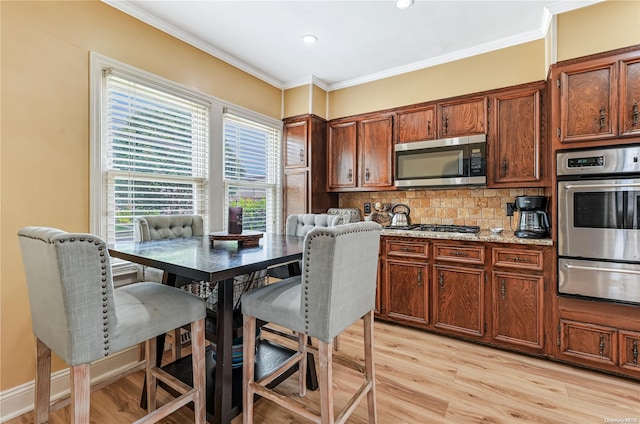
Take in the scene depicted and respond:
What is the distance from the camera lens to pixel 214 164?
2.93 m

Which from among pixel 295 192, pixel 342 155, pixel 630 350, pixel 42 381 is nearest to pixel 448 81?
pixel 342 155

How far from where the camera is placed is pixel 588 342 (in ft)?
7.08

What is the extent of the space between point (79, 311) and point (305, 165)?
2.76 meters

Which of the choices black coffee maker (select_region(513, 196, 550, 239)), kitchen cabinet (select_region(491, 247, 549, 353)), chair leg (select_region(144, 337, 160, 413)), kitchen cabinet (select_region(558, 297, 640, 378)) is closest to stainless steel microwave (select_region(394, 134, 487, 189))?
black coffee maker (select_region(513, 196, 550, 239))

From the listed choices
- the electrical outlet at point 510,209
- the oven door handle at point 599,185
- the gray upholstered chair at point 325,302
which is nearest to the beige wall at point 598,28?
the oven door handle at point 599,185

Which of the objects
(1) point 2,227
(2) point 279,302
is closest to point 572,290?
(2) point 279,302

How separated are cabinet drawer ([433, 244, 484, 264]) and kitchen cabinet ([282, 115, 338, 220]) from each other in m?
1.49

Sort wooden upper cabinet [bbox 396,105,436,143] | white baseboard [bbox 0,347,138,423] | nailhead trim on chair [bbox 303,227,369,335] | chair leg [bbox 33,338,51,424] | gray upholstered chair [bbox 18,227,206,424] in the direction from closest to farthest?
gray upholstered chair [bbox 18,227,206,424] → nailhead trim on chair [bbox 303,227,369,335] → chair leg [bbox 33,338,51,424] → white baseboard [bbox 0,347,138,423] → wooden upper cabinet [bbox 396,105,436,143]

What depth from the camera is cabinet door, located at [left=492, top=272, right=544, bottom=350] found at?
7.69 ft

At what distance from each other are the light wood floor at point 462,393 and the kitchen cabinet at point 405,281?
0.43 meters

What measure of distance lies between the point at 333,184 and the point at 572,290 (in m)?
2.46

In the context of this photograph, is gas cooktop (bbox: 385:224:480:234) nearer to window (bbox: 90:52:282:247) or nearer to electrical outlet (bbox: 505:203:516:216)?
electrical outlet (bbox: 505:203:516:216)

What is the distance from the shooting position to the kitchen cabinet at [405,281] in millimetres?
2803

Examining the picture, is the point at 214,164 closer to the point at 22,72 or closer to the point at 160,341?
the point at 22,72
